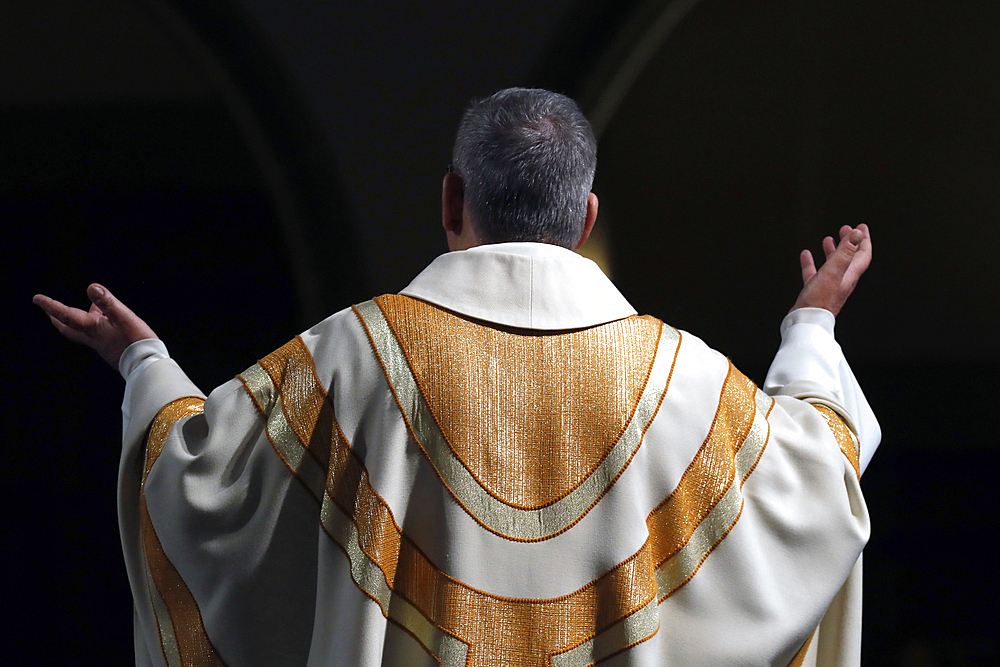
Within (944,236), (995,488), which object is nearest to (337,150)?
(944,236)

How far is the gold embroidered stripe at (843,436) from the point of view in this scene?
4.94ft

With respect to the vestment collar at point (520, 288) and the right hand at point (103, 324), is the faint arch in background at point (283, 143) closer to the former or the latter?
the right hand at point (103, 324)

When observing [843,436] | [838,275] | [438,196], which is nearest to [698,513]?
[843,436]

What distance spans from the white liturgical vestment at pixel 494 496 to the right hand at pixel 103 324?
0.74ft

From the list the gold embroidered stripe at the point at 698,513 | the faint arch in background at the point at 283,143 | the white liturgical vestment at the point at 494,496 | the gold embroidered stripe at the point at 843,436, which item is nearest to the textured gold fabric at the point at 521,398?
the white liturgical vestment at the point at 494,496

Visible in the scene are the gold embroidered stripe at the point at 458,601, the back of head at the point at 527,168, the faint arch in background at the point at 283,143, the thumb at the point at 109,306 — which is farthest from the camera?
the faint arch in background at the point at 283,143

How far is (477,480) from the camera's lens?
1.32m

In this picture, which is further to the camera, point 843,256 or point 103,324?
point 843,256

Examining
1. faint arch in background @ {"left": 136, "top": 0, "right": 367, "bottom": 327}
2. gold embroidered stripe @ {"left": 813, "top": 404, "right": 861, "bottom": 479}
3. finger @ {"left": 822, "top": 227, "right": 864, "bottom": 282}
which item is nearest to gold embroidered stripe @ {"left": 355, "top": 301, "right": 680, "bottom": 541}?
gold embroidered stripe @ {"left": 813, "top": 404, "right": 861, "bottom": 479}

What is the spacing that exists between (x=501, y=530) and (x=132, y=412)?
0.61 m

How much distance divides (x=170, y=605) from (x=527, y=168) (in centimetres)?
77

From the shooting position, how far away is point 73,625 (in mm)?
2316

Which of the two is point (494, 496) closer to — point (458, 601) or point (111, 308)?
point (458, 601)

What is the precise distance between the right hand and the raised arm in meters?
1.08
